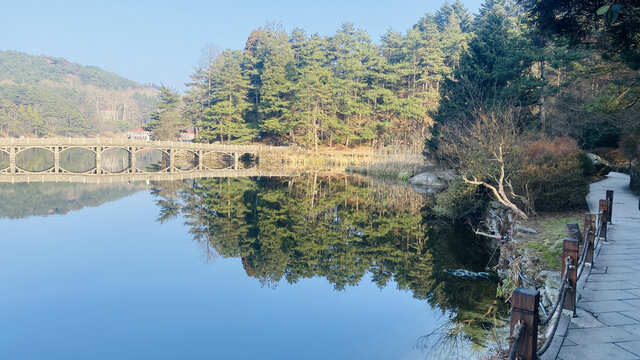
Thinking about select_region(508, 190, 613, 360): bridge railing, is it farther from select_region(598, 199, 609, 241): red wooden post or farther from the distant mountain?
the distant mountain

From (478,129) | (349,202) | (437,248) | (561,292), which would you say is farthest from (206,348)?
(349,202)

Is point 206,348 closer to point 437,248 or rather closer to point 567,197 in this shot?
point 437,248

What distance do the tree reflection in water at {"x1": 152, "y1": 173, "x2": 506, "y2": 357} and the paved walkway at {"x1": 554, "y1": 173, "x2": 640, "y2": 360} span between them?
5.22 feet

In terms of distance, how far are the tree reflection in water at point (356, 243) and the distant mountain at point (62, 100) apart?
53382 millimetres

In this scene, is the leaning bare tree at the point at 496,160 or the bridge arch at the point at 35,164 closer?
the leaning bare tree at the point at 496,160

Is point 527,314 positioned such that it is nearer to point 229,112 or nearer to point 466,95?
point 466,95

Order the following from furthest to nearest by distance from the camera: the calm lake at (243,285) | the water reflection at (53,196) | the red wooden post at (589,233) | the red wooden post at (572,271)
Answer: the water reflection at (53,196) → the calm lake at (243,285) → the red wooden post at (589,233) → the red wooden post at (572,271)

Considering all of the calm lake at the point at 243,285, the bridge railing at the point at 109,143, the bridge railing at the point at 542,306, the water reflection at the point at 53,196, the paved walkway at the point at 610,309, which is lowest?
the calm lake at the point at 243,285

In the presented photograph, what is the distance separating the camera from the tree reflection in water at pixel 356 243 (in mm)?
7152

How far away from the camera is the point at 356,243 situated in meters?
11.6

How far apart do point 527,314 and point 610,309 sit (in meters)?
2.51

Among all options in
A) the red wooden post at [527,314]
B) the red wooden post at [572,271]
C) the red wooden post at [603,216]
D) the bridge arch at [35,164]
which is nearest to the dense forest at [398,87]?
the red wooden post at [603,216]

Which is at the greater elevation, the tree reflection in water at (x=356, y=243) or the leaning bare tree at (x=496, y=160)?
the leaning bare tree at (x=496, y=160)

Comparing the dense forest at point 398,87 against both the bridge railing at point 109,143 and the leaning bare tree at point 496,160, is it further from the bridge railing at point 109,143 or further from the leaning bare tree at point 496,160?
the bridge railing at point 109,143
